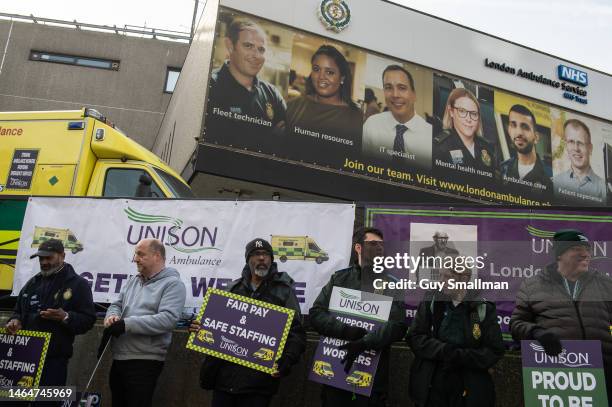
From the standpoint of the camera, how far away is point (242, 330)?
5273 millimetres

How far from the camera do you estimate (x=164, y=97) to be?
31.2 metres

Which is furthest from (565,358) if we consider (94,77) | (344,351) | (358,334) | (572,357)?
(94,77)

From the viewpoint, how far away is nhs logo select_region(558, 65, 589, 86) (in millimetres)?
22359

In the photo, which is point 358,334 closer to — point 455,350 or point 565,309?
point 455,350

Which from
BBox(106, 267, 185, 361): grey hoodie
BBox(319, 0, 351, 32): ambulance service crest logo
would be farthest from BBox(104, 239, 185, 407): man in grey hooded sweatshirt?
BBox(319, 0, 351, 32): ambulance service crest logo

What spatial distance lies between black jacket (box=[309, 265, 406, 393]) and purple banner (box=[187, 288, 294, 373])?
28 cm

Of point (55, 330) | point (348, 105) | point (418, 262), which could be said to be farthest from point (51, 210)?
point (348, 105)

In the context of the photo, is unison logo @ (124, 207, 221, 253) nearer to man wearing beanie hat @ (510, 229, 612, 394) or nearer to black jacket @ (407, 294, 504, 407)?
black jacket @ (407, 294, 504, 407)

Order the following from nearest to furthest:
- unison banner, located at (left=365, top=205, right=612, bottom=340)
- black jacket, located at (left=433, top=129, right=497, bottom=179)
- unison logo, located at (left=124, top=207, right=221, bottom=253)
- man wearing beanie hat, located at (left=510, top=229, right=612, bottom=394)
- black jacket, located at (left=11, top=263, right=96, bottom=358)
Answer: man wearing beanie hat, located at (left=510, top=229, right=612, bottom=394) → black jacket, located at (left=11, top=263, right=96, bottom=358) → unison banner, located at (left=365, top=205, right=612, bottom=340) → unison logo, located at (left=124, top=207, right=221, bottom=253) → black jacket, located at (left=433, top=129, right=497, bottom=179)

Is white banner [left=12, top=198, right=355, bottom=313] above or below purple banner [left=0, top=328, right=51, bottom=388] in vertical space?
above

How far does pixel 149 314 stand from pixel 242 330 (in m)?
0.88

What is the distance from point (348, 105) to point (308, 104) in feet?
4.29

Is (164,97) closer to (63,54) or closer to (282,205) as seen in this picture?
(63,54)

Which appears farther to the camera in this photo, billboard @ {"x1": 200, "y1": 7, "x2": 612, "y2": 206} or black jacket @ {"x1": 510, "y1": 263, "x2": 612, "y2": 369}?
billboard @ {"x1": 200, "y1": 7, "x2": 612, "y2": 206}
